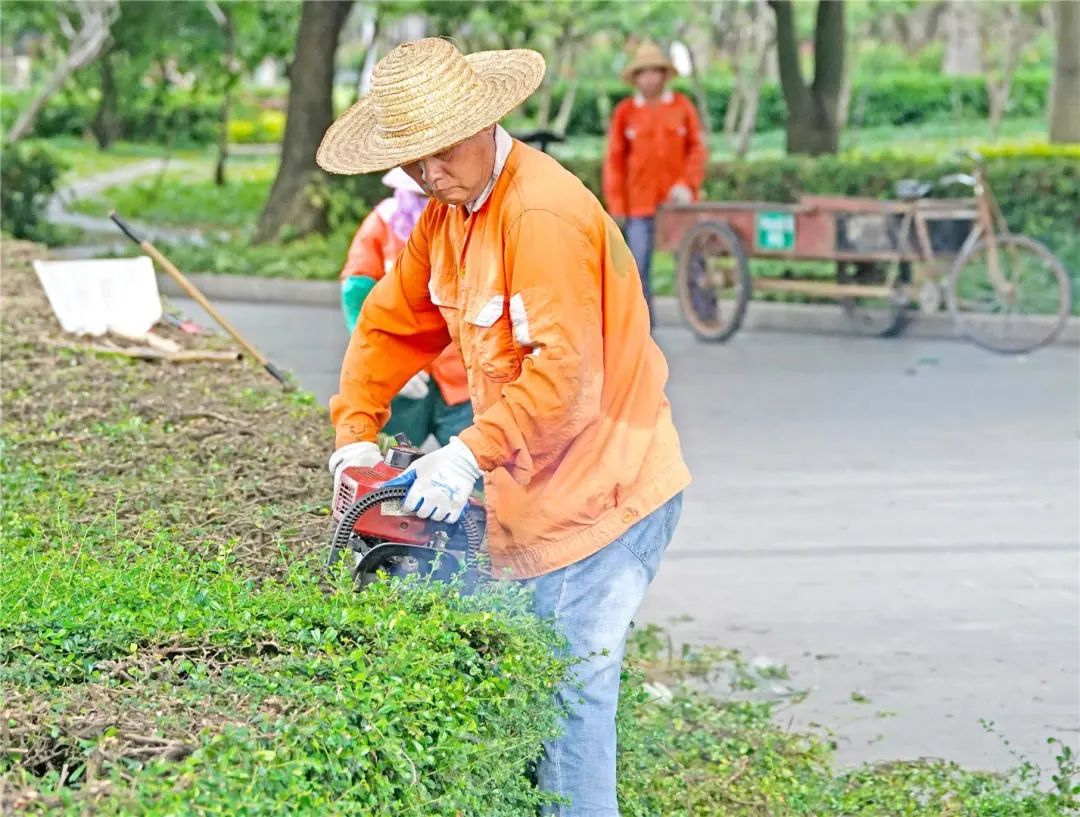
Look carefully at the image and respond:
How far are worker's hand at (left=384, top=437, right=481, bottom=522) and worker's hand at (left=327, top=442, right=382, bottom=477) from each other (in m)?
0.48

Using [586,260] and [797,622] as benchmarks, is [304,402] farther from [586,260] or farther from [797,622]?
[586,260]

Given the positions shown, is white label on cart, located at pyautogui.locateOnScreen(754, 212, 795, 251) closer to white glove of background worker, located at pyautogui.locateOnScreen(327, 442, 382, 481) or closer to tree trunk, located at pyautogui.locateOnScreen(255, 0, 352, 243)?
tree trunk, located at pyautogui.locateOnScreen(255, 0, 352, 243)

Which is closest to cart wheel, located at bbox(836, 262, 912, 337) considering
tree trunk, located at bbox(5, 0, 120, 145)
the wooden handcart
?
the wooden handcart

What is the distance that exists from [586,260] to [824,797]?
80.6 inches

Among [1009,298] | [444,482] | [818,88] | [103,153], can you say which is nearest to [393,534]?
[444,482]

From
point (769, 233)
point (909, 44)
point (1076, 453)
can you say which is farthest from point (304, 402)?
point (909, 44)

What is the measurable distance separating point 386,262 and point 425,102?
2.71 m

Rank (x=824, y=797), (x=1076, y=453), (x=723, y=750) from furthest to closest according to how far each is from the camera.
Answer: (x=1076, y=453)
(x=723, y=750)
(x=824, y=797)

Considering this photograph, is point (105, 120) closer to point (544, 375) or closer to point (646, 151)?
point (646, 151)

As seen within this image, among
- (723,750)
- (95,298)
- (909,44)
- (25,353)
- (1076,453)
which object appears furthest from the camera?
(909,44)

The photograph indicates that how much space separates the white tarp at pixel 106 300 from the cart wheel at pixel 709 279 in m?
6.32

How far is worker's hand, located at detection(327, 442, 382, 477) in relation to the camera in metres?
4.14

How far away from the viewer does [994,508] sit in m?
8.73

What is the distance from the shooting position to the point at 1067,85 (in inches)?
886
